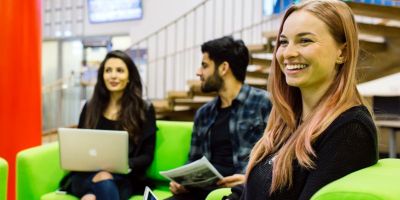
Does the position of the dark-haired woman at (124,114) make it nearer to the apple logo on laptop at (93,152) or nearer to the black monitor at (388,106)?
the apple logo on laptop at (93,152)

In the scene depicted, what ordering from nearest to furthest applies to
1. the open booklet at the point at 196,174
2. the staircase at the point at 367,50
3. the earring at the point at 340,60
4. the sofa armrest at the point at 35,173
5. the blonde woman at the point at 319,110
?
the blonde woman at the point at 319,110, the earring at the point at 340,60, the open booklet at the point at 196,174, the sofa armrest at the point at 35,173, the staircase at the point at 367,50

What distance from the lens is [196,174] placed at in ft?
6.75

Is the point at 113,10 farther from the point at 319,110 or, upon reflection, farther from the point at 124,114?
the point at 319,110

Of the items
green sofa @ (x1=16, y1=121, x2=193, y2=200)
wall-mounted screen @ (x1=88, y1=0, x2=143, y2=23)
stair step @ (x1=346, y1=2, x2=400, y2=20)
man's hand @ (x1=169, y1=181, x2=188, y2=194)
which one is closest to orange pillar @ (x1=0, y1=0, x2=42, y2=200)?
green sofa @ (x1=16, y1=121, x2=193, y2=200)

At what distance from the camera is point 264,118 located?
7.79 ft

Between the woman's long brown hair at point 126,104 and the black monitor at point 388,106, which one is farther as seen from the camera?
the black monitor at point 388,106

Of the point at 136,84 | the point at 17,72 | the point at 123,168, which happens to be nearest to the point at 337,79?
the point at 123,168

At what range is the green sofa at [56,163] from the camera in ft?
7.88

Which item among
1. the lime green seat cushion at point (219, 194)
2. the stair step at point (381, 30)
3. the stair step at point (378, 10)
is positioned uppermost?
the stair step at point (378, 10)

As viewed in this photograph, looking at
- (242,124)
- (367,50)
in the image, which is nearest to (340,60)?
(242,124)

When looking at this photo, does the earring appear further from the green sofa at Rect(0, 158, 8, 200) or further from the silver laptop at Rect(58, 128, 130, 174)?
the green sofa at Rect(0, 158, 8, 200)

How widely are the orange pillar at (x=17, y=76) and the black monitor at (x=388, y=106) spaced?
10.1 feet

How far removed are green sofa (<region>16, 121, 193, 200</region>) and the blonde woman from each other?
1364 millimetres

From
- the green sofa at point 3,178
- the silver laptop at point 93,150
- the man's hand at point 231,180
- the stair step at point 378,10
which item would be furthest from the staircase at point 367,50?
the green sofa at point 3,178
